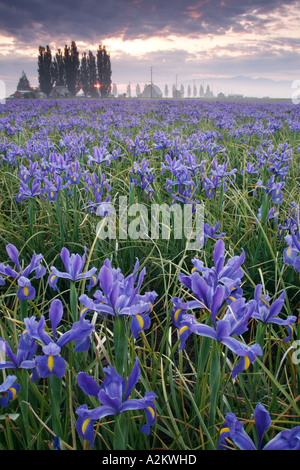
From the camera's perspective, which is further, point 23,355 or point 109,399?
point 23,355

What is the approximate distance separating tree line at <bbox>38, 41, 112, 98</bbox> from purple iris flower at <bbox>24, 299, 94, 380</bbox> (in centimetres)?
6435

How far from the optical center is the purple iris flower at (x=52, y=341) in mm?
910

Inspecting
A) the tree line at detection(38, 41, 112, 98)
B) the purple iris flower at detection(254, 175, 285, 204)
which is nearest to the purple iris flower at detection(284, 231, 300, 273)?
the purple iris flower at detection(254, 175, 285, 204)

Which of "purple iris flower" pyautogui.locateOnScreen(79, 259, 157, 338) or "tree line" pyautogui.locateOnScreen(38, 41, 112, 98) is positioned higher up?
"tree line" pyautogui.locateOnScreen(38, 41, 112, 98)

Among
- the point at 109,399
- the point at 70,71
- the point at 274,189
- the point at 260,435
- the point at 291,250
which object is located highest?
the point at 70,71

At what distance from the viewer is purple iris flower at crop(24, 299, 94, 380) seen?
91 centimetres

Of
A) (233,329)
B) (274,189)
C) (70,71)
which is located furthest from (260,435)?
(70,71)

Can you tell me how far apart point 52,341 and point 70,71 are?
7391cm

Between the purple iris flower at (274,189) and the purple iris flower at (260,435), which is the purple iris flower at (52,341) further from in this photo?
the purple iris flower at (274,189)

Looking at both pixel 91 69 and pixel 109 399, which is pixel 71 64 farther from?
pixel 109 399

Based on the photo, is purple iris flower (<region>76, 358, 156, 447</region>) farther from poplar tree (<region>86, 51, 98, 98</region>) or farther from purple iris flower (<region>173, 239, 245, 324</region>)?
poplar tree (<region>86, 51, 98, 98</region>)

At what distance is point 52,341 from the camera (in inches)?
37.9

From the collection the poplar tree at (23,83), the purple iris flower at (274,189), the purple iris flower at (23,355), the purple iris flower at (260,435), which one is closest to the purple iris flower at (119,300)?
the purple iris flower at (23,355)
